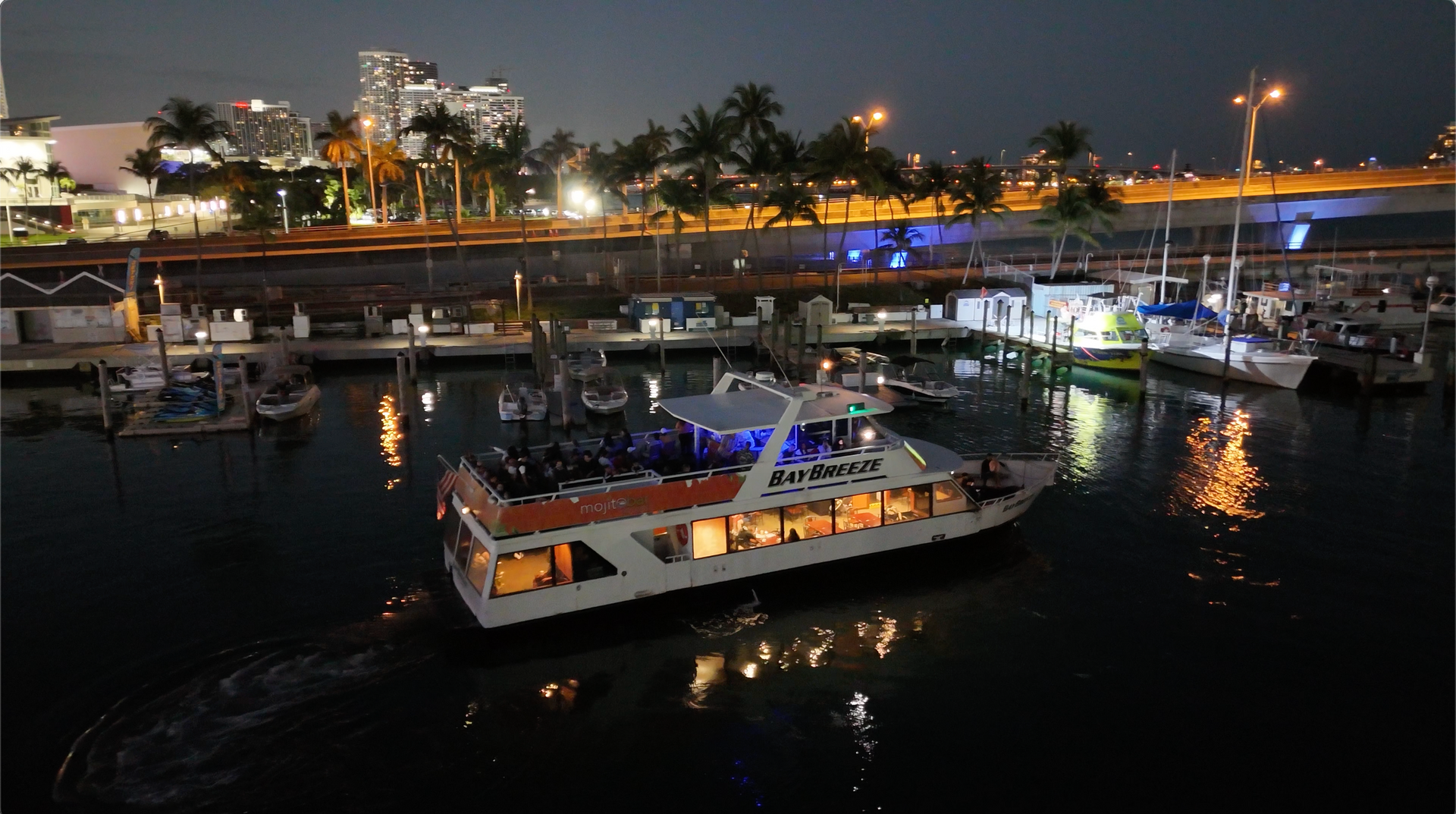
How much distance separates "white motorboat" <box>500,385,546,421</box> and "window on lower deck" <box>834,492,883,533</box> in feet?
68.1

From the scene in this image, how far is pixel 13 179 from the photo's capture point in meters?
108

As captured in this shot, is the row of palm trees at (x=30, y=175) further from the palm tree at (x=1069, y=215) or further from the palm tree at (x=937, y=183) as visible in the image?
the palm tree at (x=1069, y=215)

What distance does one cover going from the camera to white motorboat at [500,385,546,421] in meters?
38.9

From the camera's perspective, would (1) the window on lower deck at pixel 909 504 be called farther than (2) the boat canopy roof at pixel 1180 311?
No

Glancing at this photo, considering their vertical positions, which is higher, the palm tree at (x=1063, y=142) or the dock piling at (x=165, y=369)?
the palm tree at (x=1063, y=142)

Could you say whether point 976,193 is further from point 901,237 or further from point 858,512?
point 858,512

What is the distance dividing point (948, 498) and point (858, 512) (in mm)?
2448

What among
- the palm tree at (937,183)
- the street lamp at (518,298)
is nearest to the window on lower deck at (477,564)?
the street lamp at (518,298)

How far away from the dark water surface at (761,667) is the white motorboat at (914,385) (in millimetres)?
12465

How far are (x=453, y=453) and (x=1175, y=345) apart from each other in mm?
40415

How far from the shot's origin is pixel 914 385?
42.6 m

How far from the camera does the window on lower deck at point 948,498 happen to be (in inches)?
879

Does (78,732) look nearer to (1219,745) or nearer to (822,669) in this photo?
(822,669)

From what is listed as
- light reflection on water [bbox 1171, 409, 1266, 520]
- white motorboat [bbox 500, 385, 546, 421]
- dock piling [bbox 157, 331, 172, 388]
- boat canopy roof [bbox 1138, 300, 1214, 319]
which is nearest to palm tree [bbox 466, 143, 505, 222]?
dock piling [bbox 157, 331, 172, 388]
